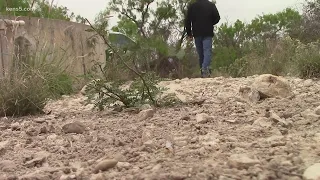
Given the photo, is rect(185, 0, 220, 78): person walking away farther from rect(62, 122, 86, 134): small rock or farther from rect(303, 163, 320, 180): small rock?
rect(303, 163, 320, 180): small rock

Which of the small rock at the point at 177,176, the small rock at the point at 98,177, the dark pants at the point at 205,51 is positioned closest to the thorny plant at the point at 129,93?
the small rock at the point at 98,177

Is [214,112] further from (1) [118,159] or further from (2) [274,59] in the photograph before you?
(2) [274,59]

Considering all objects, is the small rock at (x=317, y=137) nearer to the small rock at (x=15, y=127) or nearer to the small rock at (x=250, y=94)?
the small rock at (x=250, y=94)

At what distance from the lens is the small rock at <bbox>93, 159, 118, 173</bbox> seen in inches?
72.6

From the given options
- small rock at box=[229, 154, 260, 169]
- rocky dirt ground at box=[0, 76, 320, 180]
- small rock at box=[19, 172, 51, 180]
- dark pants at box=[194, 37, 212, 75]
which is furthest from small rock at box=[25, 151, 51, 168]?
dark pants at box=[194, 37, 212, 75]

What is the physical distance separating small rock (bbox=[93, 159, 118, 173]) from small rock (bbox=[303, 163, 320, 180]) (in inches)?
26.6

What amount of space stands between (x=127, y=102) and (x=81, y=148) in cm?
117

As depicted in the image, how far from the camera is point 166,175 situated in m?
1.66

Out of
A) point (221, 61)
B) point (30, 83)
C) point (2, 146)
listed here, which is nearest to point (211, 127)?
point (2, 146)

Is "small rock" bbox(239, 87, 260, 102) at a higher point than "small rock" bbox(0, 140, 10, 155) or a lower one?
higher

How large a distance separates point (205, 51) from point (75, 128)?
4586mm

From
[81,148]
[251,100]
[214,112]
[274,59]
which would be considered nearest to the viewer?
[81,148]

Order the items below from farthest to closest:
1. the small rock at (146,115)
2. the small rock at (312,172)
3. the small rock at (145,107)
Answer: the small rock at (145,107) < the small rock at (146,115) < the small rock at (312,172)

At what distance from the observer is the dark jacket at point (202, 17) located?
23.1ft
